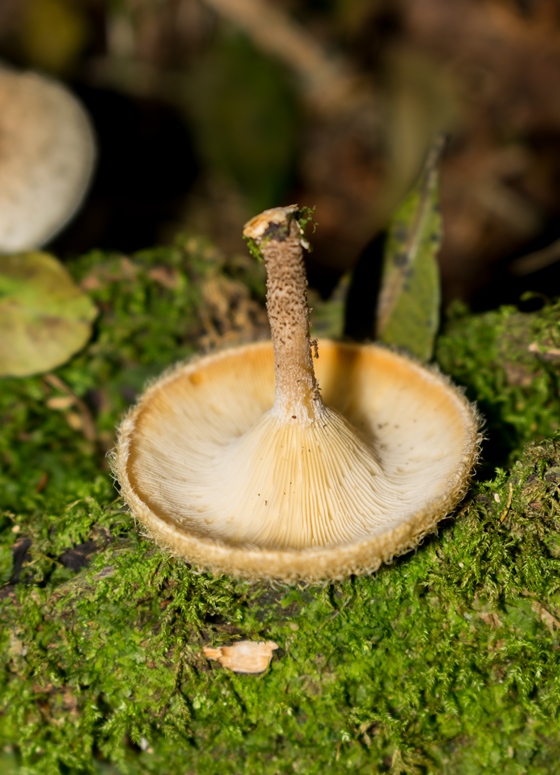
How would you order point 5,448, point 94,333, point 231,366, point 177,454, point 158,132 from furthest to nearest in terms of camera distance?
point 158,132, point 94,333, point 5,448, point 231,366, point 177,454

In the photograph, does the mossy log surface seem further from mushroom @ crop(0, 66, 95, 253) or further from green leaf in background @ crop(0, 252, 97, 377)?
mushroom @ crop(0, 66, 95, 253)

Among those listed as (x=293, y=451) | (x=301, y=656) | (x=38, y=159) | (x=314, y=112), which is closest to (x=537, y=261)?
(x=293, y=451)

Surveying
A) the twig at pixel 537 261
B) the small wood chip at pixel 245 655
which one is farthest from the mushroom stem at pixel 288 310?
the twig at pixel 537 261

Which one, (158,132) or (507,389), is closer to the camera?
(507,389)

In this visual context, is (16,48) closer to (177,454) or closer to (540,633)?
(177,454)

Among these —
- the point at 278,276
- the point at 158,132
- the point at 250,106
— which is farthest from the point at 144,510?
the point at 158,132

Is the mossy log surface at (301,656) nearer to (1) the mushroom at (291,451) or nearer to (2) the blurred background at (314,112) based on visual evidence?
(1) the mushroom at (291,451)

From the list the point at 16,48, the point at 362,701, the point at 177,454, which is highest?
the point at 16,48

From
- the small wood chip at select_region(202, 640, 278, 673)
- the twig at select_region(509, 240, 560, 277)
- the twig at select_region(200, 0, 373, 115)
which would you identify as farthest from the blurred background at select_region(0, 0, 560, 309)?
the small wood chip at select_region(202, 640, 278, 673)
